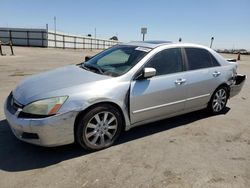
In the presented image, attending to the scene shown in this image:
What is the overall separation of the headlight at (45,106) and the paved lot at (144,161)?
2.30ft

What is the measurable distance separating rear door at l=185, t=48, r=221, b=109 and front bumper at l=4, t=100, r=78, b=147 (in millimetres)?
2333

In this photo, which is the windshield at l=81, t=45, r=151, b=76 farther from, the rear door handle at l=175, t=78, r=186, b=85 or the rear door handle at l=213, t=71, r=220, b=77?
the rear door handle at l=213, t=71, r=220, b=77

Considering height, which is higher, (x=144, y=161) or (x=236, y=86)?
(x=236, y=86)

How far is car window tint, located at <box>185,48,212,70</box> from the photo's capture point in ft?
15.5

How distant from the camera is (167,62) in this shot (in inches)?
173

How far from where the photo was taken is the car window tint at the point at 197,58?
4.73m

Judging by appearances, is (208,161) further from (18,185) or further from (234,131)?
(18,185)

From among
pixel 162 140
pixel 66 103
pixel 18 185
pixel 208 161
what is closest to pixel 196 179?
pixel 208 161

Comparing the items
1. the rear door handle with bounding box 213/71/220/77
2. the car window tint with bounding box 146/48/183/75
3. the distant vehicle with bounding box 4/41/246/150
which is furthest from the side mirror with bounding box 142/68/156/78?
the rear door handle with bounding box 213/71/220/77

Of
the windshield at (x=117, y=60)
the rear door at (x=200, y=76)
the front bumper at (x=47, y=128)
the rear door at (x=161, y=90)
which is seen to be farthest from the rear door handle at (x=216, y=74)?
the front bumper at (x=47, y=128)

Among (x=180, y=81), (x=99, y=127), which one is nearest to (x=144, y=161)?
(x=99, y=127)

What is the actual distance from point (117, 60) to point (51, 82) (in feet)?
4.80

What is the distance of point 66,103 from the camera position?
3.27 m

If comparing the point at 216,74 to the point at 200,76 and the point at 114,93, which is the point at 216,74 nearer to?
the point at 200,76
